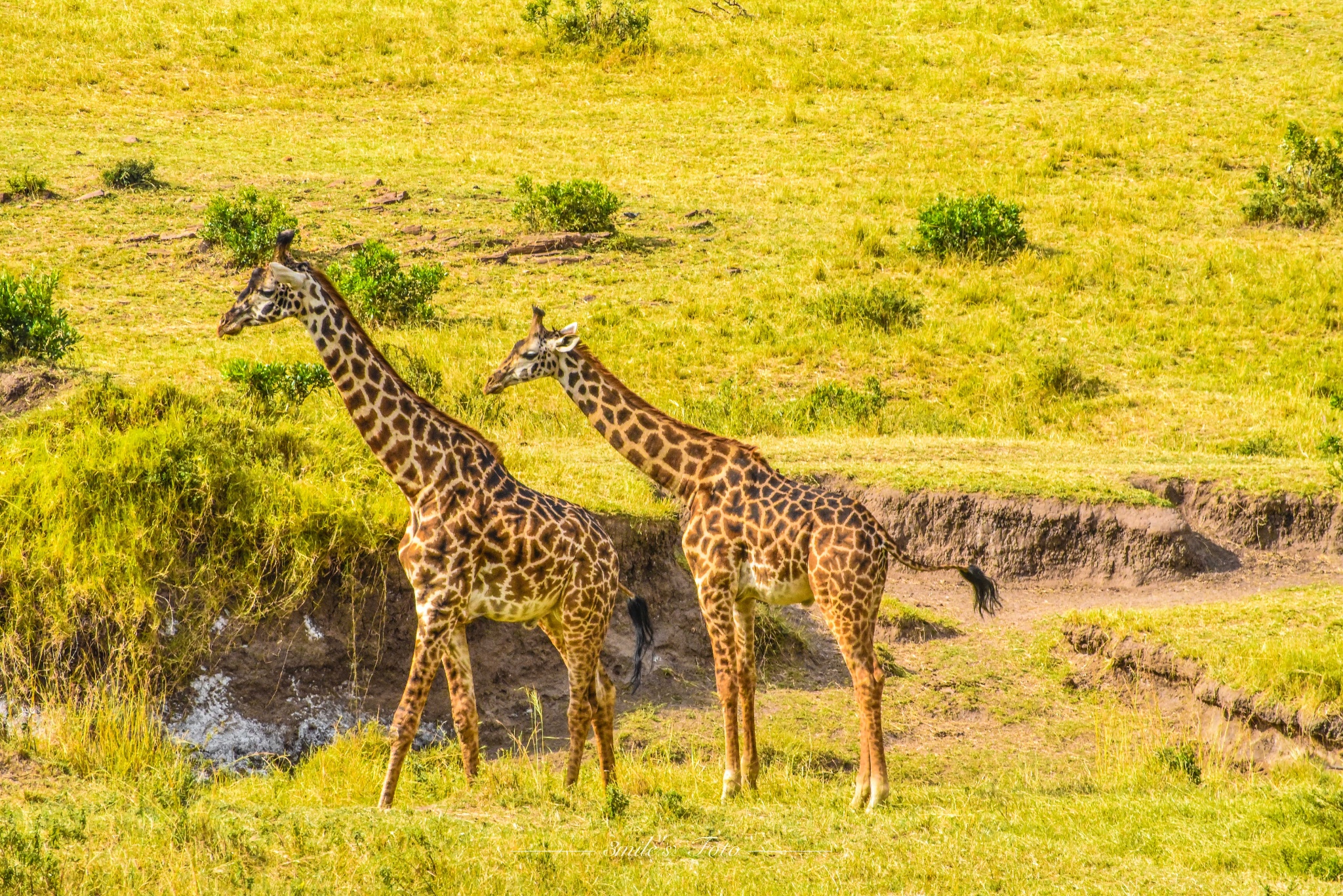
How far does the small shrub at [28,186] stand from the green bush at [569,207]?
10.2 meters

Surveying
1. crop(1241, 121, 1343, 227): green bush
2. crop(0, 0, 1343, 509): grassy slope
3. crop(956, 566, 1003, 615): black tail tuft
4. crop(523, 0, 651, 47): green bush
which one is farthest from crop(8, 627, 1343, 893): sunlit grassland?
crop(523, 0, 651, 47): green bush

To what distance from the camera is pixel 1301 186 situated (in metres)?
30.4

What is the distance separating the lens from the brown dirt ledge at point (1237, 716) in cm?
1148

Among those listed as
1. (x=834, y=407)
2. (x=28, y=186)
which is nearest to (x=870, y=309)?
(x=834, y=407)

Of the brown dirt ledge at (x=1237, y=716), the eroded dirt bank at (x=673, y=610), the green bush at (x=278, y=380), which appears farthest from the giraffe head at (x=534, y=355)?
the green bush at (x=278, y=380)

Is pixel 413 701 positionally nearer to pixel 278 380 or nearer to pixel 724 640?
pixel 724 640

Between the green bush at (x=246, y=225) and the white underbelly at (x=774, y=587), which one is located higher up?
the green bush at (x=246, y=225)

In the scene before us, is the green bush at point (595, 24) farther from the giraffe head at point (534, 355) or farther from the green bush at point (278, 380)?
the giraffe head at point (534, 355)

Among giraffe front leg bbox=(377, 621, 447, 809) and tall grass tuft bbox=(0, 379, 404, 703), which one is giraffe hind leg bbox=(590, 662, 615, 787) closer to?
giraffe front leg bbox=(377, 621, 447, 809)

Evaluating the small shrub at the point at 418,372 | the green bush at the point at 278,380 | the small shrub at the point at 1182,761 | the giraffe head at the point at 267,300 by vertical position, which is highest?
the giraffe head at the point at 267,300

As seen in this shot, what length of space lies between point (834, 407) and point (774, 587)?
1118 cm

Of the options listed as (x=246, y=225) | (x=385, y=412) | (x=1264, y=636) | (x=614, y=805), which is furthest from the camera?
(x=246, y=225)

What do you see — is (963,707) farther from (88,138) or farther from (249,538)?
(88,138)

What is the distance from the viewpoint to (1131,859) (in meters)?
8.33
